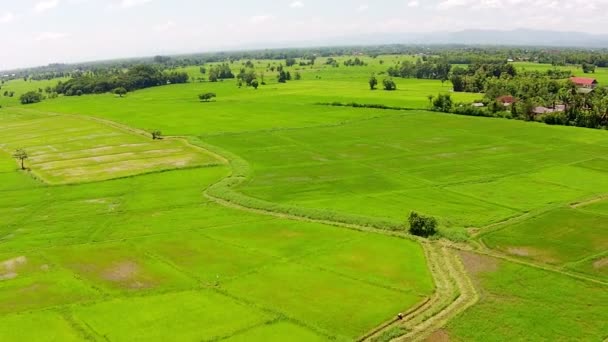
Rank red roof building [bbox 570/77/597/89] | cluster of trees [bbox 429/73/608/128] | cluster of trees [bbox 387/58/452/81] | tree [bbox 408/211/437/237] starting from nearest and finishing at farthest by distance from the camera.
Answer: tree [bbox 408/211/437/237], cluster of trees [bbox 429/73/608/128], red roof building [bbox 570/77/597/89], cluster of trees [bbox 387/58/452/81]

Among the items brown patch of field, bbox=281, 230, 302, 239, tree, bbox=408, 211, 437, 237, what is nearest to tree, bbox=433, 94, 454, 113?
tree, bbox=408, 211, 437, 237

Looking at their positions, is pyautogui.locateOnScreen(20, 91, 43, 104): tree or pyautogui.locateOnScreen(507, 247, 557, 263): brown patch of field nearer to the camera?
pyautogui.locateOnScreen(507, 247, 557, 263): brown patch of field

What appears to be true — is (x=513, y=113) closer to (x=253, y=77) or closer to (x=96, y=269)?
(x=96, y=269)

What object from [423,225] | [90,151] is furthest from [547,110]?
[90,151]

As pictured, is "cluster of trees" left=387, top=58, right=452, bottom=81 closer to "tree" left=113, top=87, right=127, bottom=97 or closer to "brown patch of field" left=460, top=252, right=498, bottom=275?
"tree" left=113, top=87, right=127, bottom=97

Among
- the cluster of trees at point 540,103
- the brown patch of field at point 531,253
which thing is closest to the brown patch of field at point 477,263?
the brown patch of field at point 531,253

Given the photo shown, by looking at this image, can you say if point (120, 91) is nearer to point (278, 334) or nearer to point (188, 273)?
point (188, 273)

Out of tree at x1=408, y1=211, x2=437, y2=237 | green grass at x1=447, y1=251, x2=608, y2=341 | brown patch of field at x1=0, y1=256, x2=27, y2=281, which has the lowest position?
green grass at x1=447, y1=251, x2=608, y2=341

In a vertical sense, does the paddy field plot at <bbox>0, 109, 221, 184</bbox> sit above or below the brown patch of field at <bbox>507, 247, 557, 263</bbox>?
above
